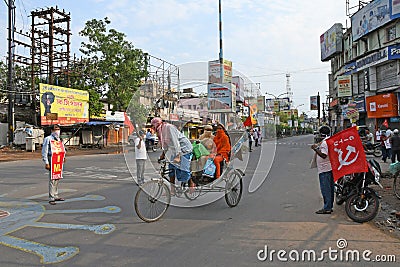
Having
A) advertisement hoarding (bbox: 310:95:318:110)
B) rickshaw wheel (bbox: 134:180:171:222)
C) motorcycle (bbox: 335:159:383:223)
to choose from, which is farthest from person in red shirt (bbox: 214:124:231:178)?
advertisement hoarding (bbox: 310:95:318:110)

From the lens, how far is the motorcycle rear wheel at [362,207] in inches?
233

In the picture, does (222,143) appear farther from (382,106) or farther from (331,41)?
(331,41)

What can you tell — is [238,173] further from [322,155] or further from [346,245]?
[346,245]

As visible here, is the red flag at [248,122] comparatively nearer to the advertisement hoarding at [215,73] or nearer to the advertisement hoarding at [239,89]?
the advertisement hoarding at [239,89]

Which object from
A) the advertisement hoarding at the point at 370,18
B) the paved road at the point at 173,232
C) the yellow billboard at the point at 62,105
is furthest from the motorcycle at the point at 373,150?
the yellow billboard at the point at 62,105

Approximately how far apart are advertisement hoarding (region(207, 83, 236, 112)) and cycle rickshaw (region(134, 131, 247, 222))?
2.18ft

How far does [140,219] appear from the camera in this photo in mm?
6090

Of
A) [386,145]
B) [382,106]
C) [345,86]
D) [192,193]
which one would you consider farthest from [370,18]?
[192,193]

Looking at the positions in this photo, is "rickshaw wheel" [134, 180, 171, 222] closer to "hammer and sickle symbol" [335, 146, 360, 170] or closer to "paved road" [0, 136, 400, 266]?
"paved road" [0, 136, 400, 266]

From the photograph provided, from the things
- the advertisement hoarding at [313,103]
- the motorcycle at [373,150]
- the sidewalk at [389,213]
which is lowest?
the sidewalk at [389,213]

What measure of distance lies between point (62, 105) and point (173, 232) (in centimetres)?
2554

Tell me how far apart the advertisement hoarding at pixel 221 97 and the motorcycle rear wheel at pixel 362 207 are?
120 inches

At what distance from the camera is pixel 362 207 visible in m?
6.09

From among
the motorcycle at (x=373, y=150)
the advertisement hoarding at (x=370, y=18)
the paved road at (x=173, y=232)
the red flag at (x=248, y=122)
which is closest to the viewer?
the paved road at (x=173, y=232)
